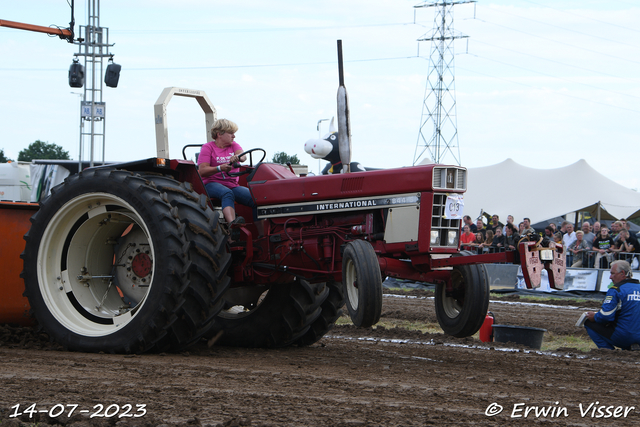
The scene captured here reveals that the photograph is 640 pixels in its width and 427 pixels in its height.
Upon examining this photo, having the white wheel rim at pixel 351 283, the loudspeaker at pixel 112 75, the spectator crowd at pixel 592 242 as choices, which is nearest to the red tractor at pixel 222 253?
the white wheel rim at pixel 351 283

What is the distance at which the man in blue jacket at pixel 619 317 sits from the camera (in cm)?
791

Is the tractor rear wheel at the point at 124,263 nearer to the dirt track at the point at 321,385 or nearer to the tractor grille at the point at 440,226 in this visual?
the dirt track at the point at 321,385

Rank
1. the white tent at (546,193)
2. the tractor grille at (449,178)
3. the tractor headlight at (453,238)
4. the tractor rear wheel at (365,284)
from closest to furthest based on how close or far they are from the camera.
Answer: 1. the tractor rear wheel at (365,284)
2. the tractor grille at (449,178)
3. the tractor headlight at (453,238)
4. the white tent at (546,193)

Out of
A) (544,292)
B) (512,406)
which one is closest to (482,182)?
(544,292)

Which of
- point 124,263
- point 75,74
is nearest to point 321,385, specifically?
point 124,263

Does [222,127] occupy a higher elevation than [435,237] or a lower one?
higher

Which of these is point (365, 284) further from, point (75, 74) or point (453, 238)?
point (75, 74)

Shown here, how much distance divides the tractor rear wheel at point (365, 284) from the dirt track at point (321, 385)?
43cm

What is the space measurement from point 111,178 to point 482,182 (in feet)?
63.3

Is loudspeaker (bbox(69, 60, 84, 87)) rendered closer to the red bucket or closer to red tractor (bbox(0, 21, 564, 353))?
red tractor (bbox(0, 21, 564, 353))

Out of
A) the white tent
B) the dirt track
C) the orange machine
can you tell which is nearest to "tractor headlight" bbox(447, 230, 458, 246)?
the dirt track

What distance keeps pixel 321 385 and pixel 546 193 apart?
18579 mm

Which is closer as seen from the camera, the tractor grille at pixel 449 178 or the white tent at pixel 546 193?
the tractor grille at pixel 449 178

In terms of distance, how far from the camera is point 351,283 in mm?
5816
